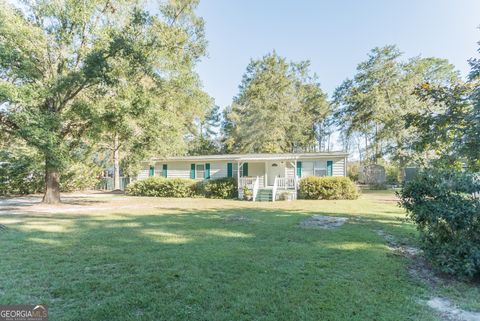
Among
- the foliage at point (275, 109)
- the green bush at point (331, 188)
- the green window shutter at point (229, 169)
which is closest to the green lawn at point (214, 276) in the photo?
the green bush at point (331, 188)

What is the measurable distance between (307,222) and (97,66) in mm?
9526

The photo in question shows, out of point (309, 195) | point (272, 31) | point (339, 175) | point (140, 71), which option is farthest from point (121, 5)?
point (339, 175)

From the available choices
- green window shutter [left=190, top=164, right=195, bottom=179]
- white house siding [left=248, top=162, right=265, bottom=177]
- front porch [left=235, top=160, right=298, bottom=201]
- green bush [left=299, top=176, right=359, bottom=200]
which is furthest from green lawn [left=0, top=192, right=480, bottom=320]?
green window shutter [left=190, top=164, right=195, bottom=179]

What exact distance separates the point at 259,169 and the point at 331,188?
5102 mm

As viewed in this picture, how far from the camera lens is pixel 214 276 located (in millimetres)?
3771

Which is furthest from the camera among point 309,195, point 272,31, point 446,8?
point 272,31

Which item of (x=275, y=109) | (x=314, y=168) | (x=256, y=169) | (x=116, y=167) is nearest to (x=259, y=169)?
(x=256, y=169)

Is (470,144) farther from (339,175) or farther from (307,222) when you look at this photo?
(339,175)

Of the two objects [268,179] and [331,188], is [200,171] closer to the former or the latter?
[268,179]

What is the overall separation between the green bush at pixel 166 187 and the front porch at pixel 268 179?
Result: 3396mm

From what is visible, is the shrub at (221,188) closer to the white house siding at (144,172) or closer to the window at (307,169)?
the window at (307,169)

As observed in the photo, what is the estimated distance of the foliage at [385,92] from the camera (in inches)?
893

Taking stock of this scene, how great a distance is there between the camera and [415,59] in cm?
2411

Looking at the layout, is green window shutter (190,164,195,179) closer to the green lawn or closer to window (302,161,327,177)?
window (302,161,327,177)
